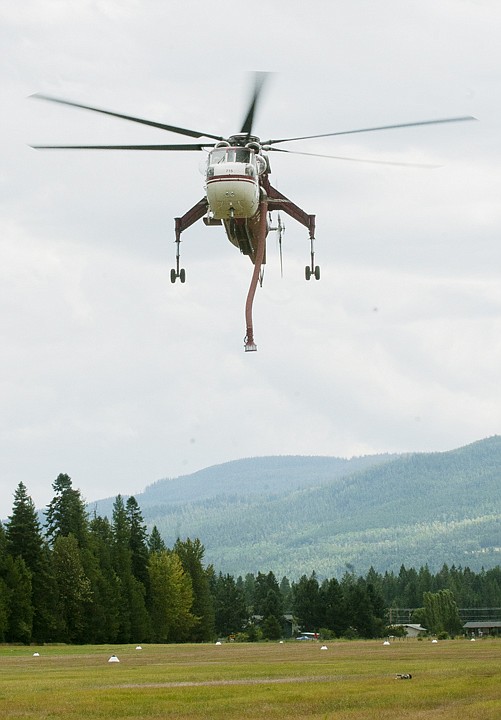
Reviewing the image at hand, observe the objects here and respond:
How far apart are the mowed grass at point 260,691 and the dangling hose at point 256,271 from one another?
10.6 meters

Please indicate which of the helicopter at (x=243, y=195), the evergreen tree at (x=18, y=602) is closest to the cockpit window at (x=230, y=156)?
the helicopter at (x=243, y=195)

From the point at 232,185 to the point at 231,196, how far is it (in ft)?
1.12

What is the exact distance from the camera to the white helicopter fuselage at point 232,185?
39.0 m

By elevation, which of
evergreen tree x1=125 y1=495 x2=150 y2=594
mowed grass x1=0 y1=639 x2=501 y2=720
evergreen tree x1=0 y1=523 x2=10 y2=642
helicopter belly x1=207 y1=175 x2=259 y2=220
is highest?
evergreen tree x1=125 y1=495 x2=150 y2=594

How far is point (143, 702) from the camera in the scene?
4097 cm

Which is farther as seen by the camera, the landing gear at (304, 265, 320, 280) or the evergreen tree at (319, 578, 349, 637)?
the evergreen tree at (319, 578, 349, 637)

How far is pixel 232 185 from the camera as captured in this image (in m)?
39.0

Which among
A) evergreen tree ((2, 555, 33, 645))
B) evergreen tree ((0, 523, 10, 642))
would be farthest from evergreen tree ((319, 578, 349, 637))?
evergreen tree ((0, 523, 10, 642))

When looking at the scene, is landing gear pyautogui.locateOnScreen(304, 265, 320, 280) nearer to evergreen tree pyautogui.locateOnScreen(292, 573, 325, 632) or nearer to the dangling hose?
the dangling hose

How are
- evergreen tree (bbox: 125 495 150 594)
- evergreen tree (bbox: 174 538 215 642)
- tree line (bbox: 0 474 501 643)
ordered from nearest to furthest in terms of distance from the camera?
tree line (bbox: 0 474 501 643), evergreen tree (bbox: 125 495 150 594), evergreen tree (bbox: 174 538 215 642)

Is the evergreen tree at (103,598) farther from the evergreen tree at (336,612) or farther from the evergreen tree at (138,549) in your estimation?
the evergreen tree at (336,612)

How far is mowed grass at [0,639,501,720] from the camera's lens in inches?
1462

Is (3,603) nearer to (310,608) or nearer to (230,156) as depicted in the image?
(230,156)

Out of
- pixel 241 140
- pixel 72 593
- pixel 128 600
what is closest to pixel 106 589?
pixel 72 593
